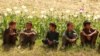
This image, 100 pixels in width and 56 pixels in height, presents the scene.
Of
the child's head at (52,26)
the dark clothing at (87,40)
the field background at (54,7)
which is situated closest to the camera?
the field background at (54,7)

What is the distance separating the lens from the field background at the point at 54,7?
9.24 m

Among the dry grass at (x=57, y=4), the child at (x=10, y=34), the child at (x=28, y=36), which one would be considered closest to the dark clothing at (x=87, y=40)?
the child at (x=28, y=36)

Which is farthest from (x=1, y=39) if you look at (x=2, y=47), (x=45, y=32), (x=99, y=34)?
(x=99, y=34)

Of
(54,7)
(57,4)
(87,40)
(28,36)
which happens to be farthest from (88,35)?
(57,4)

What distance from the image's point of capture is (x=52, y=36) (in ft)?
31.0

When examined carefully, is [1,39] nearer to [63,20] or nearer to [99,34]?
[63,20]

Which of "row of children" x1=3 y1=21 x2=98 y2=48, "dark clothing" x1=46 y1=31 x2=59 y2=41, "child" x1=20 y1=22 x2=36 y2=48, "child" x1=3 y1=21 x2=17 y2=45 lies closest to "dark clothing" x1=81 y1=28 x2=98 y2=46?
"row of children" x1=3 y1=21 x2=98 y2=48

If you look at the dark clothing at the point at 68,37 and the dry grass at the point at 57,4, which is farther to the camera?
the dry grass at the point at 57,4

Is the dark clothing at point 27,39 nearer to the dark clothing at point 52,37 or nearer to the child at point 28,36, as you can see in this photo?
the child at point 28,36

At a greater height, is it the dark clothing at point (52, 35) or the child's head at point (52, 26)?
the child's head at point (52, 26)

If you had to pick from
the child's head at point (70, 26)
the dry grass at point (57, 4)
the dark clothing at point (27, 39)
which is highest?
the child's head at point (70, 26)

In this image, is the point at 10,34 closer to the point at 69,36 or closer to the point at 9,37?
the point at 9,37

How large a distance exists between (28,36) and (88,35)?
1.48 metres

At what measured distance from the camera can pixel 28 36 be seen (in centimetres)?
955
